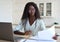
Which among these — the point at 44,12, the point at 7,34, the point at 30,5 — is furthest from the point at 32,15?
the point at 44,12

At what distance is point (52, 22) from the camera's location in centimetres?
466

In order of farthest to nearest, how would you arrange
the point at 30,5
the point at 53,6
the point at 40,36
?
the point at 53,6
the point at 30,5
the point at 40,36

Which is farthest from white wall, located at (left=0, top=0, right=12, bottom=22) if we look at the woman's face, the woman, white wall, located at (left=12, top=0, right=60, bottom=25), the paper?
the paper

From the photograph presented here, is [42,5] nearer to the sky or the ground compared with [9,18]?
nearer to the sky

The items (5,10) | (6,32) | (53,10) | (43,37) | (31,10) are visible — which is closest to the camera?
(43,37)

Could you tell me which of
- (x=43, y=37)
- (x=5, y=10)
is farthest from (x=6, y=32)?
(x=5, y=10)

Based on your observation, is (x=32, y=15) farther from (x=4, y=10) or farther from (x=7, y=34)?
(x=4, y=10)

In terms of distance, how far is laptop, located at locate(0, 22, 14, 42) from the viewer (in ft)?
4.75

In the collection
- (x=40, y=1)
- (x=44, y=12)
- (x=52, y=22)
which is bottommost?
(x=52, y=22)

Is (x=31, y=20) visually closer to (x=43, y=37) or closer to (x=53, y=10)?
(x=43, y=37)

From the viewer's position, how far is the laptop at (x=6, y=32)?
145 centimetres

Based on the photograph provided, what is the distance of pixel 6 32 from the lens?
57.4 inches

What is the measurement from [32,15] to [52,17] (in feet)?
9.65

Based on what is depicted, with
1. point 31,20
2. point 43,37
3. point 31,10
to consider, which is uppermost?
point 31,10
